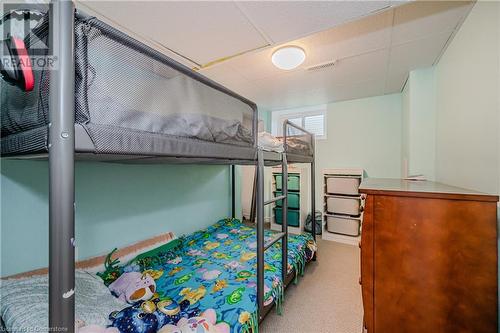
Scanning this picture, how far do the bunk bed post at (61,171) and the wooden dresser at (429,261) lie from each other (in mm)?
1285

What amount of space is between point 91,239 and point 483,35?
3.19 m

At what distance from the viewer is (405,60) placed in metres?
2.38

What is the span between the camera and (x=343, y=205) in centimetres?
345

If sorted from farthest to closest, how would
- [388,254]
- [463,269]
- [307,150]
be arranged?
[307,150] < [388,254] < [463,269]

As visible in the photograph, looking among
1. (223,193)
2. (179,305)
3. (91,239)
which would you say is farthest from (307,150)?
(91,239)

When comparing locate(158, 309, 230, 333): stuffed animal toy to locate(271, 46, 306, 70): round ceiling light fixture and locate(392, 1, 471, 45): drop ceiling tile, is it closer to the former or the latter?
locate(271, 46, 306, 70): round ceiling light fixture

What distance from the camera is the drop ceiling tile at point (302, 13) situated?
4.51 ft

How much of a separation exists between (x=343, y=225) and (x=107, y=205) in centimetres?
325

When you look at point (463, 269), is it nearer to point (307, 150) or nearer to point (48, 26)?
point (48, 26)

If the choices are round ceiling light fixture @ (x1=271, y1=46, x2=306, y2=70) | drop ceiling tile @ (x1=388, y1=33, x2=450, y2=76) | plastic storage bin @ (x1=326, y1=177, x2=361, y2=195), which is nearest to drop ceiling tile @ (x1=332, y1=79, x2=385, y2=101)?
drop ceiling tile @ (x1=388, y1=33, x2=450, y2=76)

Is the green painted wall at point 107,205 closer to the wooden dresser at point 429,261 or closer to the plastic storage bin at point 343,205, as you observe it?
the plastic storage bin at point 343,205

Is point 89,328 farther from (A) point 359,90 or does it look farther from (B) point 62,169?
(A) point 359,90

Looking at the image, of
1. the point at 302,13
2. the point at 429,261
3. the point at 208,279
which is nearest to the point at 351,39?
the point at 302,13

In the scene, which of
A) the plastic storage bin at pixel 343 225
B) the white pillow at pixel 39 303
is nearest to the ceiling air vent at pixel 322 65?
the plastic storage bin at pixel 343 225
